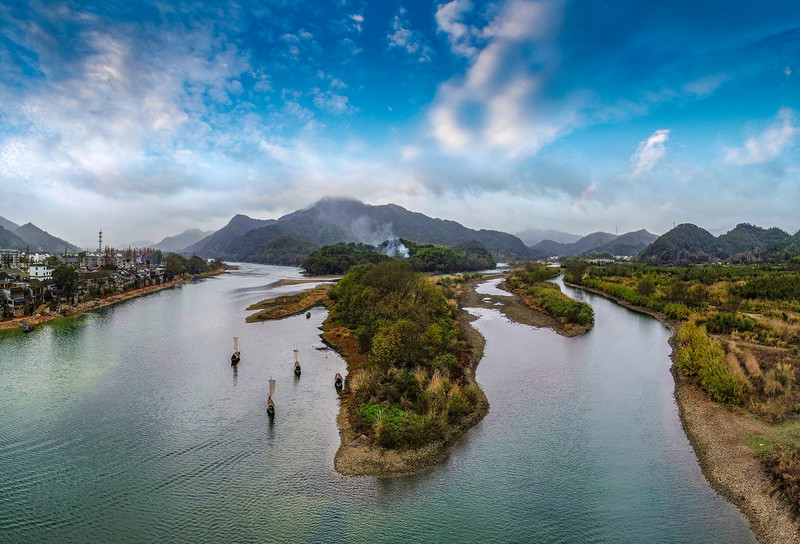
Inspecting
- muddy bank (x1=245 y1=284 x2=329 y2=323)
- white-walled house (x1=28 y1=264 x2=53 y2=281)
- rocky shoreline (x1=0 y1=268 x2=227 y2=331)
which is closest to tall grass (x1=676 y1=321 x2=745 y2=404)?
muddy bank (x1=245 y1=284 x2=329 y2=323)

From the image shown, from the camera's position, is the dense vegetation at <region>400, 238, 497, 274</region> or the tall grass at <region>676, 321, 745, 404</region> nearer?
the tall grass at <region>676, 321, 745, 404</region>

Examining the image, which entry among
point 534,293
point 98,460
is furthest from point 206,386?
point 534,293

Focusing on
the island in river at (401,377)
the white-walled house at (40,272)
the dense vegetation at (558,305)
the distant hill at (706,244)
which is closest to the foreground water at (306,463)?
the island in river at (401,377)

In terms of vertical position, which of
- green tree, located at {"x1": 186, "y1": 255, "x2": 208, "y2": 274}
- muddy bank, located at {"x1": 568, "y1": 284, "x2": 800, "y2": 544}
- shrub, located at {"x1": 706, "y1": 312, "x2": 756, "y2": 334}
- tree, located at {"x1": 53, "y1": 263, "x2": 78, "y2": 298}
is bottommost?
muddy bank, located at {"x1": 568, "y1": 284, "x2": 800, "y2": 544}

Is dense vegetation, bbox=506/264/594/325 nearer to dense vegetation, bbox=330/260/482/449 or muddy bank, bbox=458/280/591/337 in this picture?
muddy bank, bbox=458/280/591/337

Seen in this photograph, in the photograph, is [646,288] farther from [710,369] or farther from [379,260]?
[379,260]

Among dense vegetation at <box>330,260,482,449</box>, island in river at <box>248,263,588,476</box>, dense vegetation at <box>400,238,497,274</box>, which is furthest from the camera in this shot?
dense vegetation at <box>400,238,497,274</box>

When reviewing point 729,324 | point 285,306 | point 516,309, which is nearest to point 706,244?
point 516,309

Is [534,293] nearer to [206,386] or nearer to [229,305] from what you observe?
[229,305]
